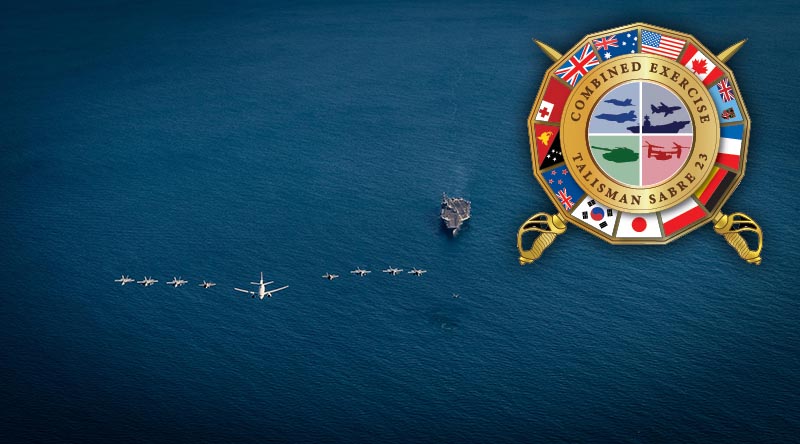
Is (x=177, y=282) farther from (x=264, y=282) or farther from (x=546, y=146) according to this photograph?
(x=546, y=146)

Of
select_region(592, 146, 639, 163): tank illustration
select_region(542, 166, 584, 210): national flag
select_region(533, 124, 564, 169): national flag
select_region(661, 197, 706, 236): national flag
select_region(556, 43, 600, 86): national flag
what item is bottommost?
select_region(661, 197, 706, 236): national flag

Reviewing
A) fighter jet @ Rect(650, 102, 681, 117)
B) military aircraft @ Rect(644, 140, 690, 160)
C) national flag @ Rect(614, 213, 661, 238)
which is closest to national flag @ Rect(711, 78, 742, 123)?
fighter jet @ Rect(650, 102, 681, 117)

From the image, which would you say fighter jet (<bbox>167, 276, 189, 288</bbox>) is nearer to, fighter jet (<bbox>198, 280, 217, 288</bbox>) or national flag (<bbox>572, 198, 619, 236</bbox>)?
fighter jet (<bbox>198, 280, 217, 288</bbox>)

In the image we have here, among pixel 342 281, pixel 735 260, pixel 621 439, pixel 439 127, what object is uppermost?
pixel 439 127

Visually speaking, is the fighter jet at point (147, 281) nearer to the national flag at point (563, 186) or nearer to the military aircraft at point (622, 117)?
the national flag at point (563, 186)

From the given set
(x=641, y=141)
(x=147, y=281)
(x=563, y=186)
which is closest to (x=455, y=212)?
(x=147, y=281)

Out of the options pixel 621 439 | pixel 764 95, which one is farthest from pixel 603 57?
pixel 764 95

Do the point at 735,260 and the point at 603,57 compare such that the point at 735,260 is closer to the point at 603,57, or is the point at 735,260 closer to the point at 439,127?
the point at 439,127

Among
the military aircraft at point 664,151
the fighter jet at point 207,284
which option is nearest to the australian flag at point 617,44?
the military aircraft at point 664,151
